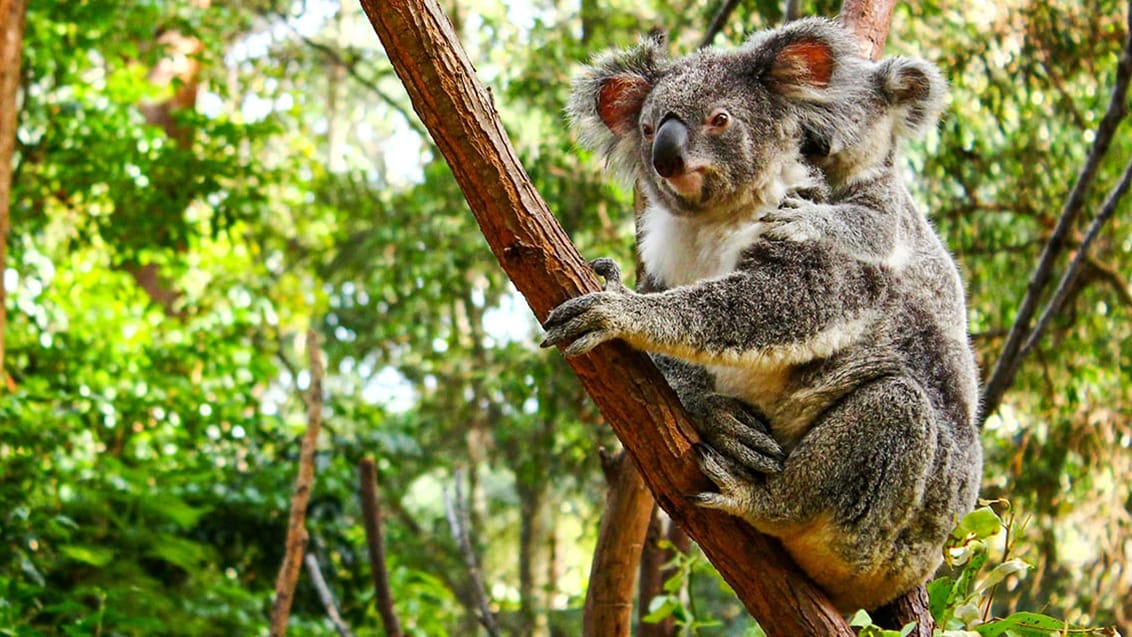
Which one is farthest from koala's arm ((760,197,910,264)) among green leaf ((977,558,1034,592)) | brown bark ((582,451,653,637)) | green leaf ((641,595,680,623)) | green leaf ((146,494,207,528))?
green leaf ((146,494,207,528))

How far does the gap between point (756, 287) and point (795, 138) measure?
22.7 inches

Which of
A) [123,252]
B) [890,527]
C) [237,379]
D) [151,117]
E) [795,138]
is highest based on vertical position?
[151,117]

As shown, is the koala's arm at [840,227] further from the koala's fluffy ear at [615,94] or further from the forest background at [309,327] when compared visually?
the forest background at [309,327]

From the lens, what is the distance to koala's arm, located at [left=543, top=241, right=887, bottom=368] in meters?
2.46

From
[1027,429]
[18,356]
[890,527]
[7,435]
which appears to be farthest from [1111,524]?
[18,356]

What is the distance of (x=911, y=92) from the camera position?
3.23m

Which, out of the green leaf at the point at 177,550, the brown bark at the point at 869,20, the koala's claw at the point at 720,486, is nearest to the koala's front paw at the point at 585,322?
the koala's claw at the point at 720,486

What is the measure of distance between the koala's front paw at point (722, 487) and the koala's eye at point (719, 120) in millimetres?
871

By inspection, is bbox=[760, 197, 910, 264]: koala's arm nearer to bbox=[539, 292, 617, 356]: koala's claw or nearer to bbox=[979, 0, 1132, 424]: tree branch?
bbox=[539, 292, 617, 356]: koala's claw

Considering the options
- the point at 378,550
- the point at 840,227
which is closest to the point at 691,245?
the point at 840,227

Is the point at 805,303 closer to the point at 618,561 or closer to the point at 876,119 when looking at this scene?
the point at 876,119

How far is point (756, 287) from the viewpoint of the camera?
2727 mm

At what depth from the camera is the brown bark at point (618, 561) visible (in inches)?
149

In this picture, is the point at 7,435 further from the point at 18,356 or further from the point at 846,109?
the point at 846,109
